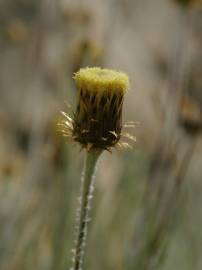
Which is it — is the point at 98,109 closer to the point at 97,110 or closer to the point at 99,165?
the point at 97,110

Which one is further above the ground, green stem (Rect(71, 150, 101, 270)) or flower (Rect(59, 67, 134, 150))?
flower (Rect(59, 67, 134, 150))

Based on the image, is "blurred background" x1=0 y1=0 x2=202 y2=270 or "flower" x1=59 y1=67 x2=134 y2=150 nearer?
"flower" x1=59 y1=67 x2=134 y2=150

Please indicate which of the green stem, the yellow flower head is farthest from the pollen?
the green stem

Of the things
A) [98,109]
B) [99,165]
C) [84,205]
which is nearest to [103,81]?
[98,109]

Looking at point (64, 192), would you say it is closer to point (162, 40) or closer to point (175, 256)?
point (175, 256)

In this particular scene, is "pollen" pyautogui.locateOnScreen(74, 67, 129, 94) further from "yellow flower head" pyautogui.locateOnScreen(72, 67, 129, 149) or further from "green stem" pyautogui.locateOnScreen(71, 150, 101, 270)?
"green stem" pyautogui.locateOnScreen(71, 150, 101, 270)

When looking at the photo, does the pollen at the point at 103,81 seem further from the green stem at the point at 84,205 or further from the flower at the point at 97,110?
the green stem at the point at 84,205

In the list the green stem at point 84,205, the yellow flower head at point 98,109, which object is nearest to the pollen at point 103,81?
the yellow flower head at point 98,109
